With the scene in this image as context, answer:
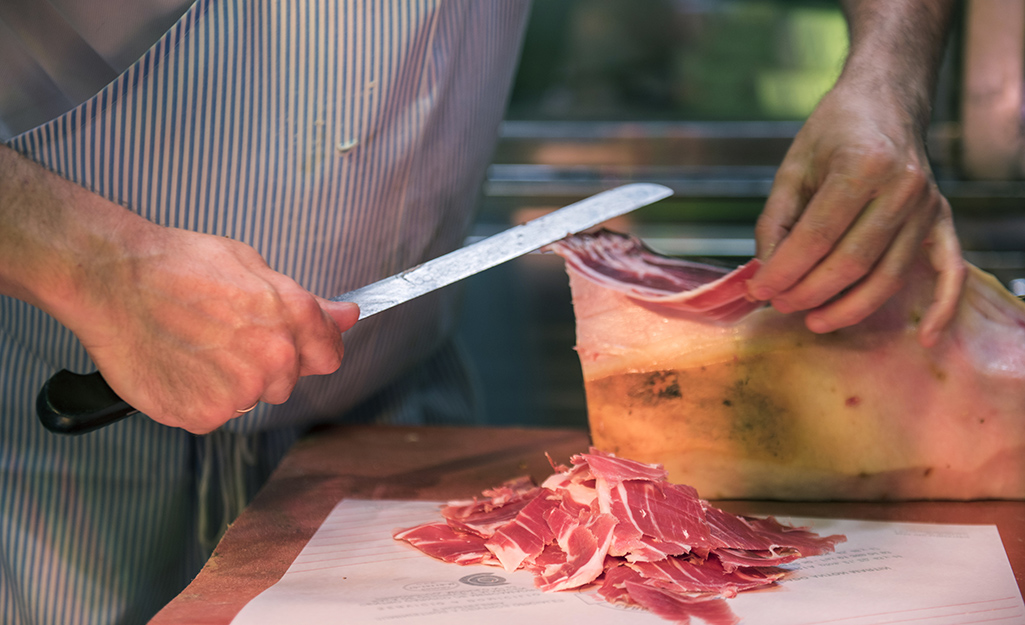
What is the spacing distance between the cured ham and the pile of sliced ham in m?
0.16

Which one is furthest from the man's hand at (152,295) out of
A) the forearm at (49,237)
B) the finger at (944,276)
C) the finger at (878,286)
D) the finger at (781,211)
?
the finger at (944,276)

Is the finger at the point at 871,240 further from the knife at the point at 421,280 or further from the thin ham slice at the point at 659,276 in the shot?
the knife at the point at 421,280

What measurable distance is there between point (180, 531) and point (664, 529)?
1.05m

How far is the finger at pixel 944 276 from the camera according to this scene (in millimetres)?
1478

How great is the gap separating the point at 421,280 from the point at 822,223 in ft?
2.12

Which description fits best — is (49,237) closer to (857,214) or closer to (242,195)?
(242,195)

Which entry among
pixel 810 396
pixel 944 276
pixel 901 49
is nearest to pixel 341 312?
pixel 810 396

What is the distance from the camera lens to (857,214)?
1407 millimetres

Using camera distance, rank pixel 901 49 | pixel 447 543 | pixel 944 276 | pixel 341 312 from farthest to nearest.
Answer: pixel 901 49, pixel 944 276, pixel 447 543, pixel 341 312

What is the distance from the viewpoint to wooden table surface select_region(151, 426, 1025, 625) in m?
1.27

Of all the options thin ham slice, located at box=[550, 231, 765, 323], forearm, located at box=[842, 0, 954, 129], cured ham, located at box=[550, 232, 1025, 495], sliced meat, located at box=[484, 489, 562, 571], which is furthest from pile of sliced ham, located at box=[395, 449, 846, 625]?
forearm, located at box=[842, 0, 954, 129]

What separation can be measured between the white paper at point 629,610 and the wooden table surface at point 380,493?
5 cm

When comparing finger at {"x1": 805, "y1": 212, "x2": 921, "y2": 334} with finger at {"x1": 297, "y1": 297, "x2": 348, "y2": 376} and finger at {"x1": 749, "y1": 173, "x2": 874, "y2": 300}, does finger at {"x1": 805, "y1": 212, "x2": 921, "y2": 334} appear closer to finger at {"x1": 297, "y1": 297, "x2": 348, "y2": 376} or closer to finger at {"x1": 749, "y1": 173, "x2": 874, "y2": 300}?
finger at {"x1": 749, "y1": 173, "x2": 874, "y2": 300}

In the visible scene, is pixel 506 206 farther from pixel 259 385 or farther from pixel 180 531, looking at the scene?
pixel 259 385
